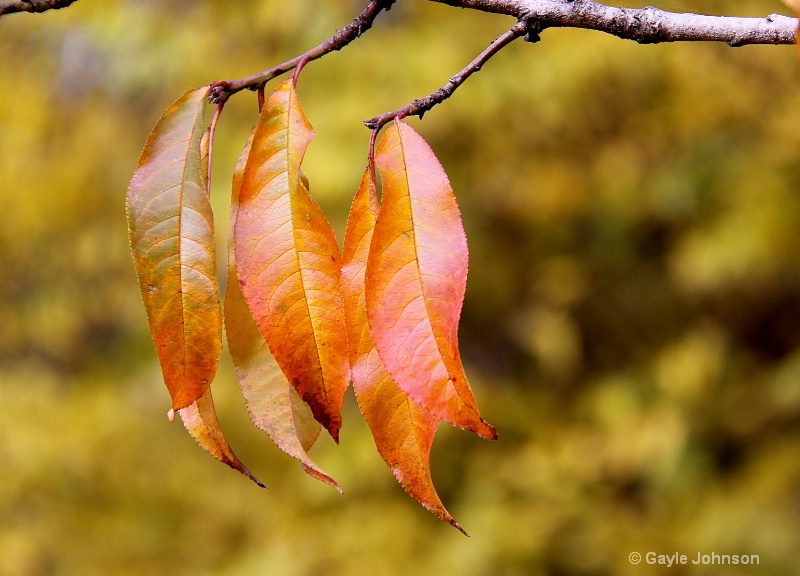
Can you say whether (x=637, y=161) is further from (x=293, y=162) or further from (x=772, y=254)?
(x=293, y=162)

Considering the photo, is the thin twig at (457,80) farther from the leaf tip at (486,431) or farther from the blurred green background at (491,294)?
the blurred green background at (491,294)

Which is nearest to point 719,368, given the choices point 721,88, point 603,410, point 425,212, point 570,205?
point 603,410

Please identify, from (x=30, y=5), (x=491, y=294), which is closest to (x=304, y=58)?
(x=30, y=5)

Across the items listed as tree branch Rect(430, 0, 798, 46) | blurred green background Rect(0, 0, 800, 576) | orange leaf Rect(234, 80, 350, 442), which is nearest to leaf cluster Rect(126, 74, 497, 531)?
orange leaf Rect(234, 80, 350, 442)

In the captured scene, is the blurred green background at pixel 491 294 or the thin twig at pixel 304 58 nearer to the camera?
the thin twig at pixel 304 58

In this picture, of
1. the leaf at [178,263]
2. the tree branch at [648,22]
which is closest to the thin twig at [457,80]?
the tree branch at [648,22]

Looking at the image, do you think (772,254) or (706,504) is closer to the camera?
(772,254)

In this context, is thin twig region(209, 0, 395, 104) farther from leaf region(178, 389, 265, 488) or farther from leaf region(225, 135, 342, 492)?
leaf region(178, 389, 265, 488)
